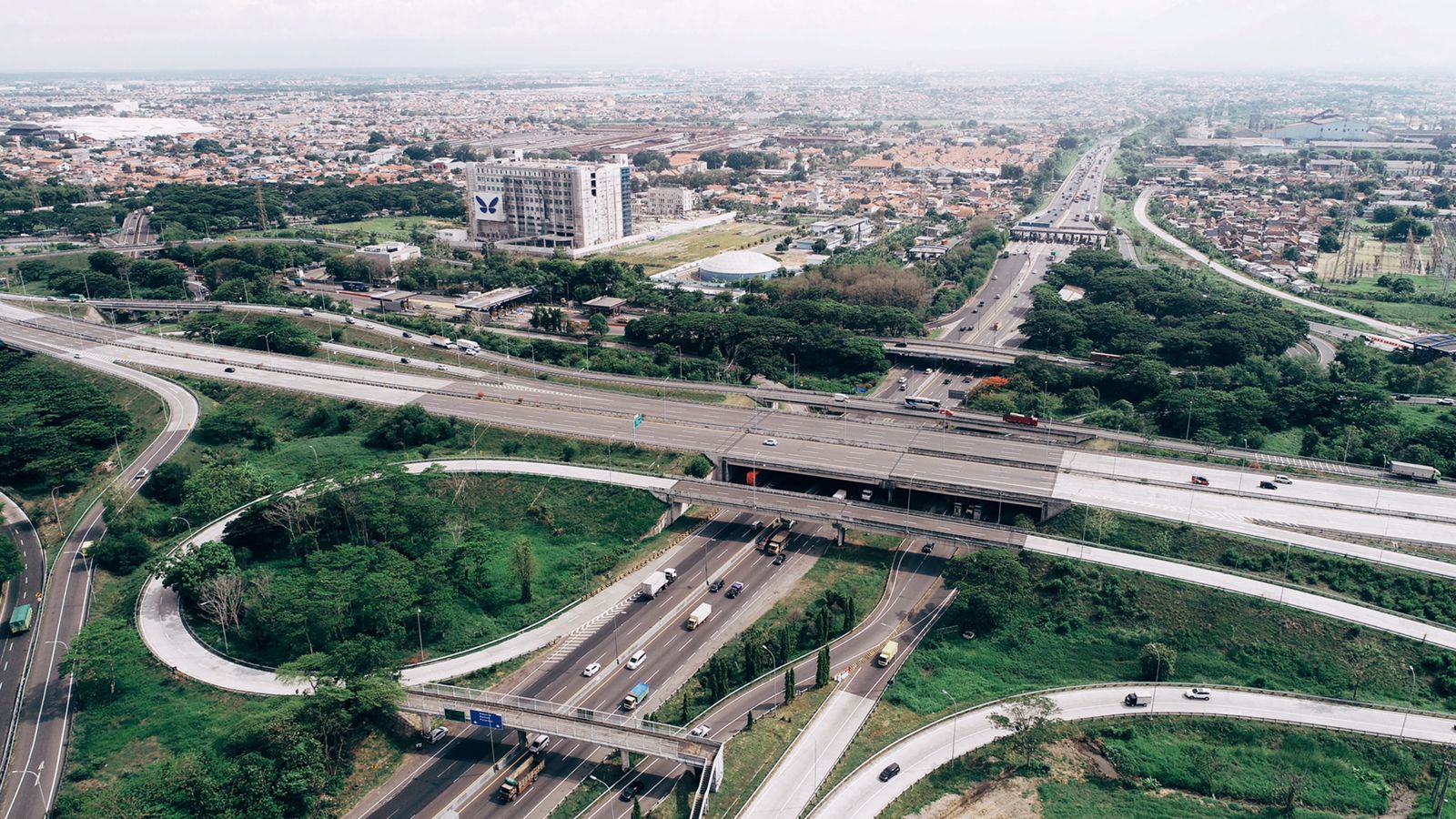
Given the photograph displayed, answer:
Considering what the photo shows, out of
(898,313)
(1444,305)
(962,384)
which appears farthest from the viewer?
(1444,305)

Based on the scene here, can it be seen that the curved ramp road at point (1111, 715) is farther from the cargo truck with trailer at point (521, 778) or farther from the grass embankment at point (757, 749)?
the cargo truck with trailer at point (521, 778)

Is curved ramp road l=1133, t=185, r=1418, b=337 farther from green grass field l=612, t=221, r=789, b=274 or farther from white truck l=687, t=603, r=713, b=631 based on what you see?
white truck l=687, t=603, r=713, b=631

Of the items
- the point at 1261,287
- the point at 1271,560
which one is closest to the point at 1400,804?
the point at 1271,560

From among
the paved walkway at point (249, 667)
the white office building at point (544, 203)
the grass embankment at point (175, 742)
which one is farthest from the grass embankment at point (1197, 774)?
the white office building at point (544, 203)

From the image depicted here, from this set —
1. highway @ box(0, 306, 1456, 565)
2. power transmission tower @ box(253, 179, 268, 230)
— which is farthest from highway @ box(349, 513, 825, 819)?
power transmission tower @ box(253, 179, 268, 230)

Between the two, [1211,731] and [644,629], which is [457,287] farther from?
[1211,731]

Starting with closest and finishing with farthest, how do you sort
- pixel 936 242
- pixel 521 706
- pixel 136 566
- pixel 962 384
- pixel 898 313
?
pixel 521 706
pixel 136 566
pixel 962 384
pixel 898 313
pixel 936 242

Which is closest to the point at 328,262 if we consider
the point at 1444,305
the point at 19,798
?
the point at 19,798

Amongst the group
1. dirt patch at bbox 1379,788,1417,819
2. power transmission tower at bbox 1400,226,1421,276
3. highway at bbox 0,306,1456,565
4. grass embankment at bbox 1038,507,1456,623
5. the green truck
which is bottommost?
dirt patch at bbox 1379,788,1417,819
